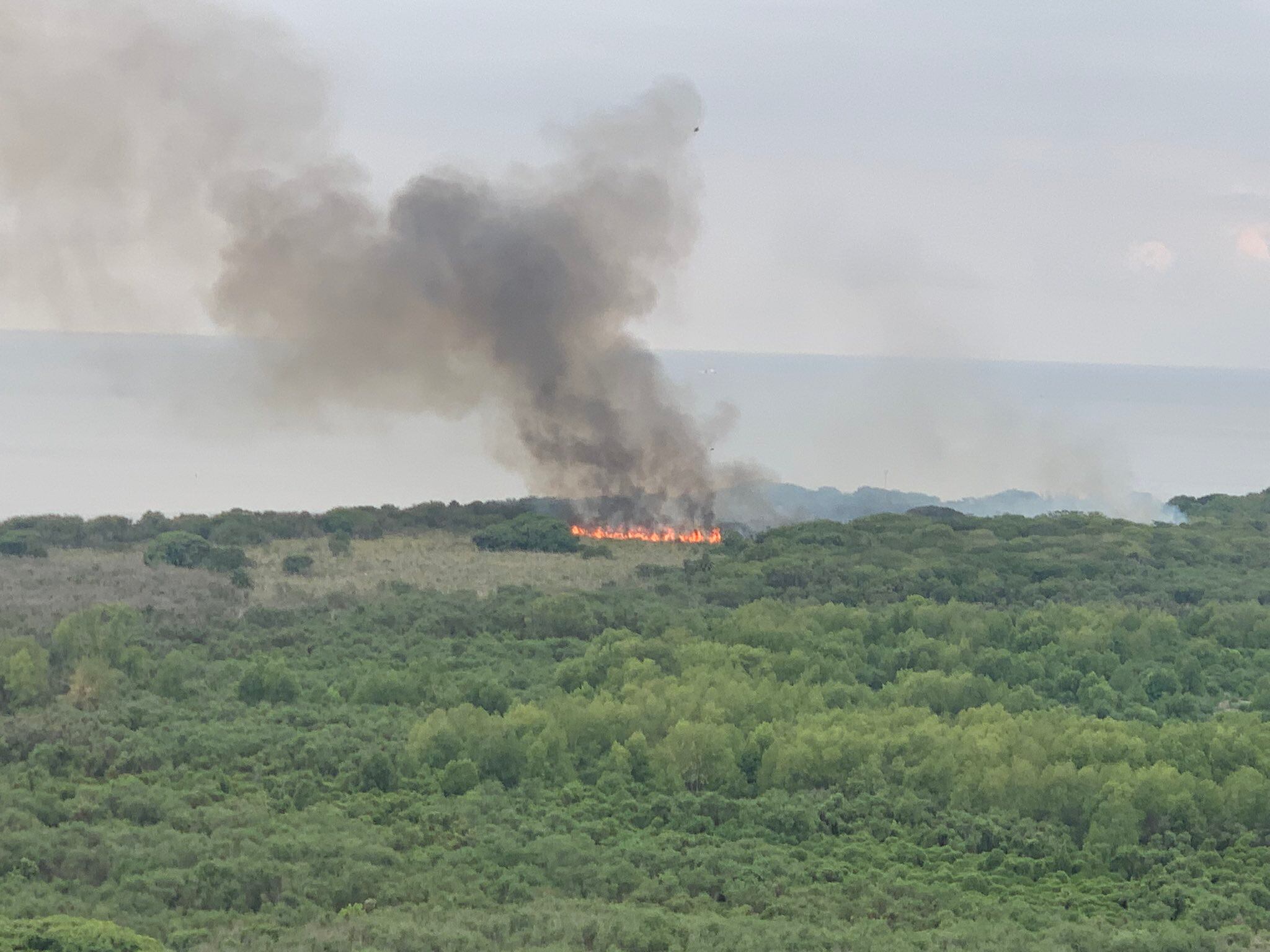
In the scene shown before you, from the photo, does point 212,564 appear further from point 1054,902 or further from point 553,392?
point 1054,902

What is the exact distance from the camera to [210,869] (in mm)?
22375

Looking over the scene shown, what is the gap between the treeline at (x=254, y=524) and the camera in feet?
184

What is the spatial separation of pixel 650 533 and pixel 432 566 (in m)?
11.1

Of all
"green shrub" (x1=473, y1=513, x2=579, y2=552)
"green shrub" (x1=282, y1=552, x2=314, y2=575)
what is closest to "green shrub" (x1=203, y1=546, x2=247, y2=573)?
"green shrub" (x1=282, y1=552, x2=314, y2=575)

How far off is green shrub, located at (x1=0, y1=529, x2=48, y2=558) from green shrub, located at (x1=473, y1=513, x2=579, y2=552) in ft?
45.3

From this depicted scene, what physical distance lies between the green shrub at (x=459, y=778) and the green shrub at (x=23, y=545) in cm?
2872

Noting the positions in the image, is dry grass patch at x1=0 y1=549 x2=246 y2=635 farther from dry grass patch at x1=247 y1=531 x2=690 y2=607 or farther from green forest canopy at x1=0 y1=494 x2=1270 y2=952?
dry grass patch at x1=247 y1=531 x2=690 y2=607

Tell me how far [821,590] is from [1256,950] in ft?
85.5

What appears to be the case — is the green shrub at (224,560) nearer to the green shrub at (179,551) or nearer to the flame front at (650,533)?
the green shrub at (179,551)

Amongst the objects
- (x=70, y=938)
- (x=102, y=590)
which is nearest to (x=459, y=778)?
(x=70, y=938)

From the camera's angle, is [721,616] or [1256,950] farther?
[721,616]

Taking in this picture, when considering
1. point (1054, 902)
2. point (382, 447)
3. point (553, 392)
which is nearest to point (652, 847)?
point (1054, 902)

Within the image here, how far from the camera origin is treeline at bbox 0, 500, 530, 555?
55.9 metres

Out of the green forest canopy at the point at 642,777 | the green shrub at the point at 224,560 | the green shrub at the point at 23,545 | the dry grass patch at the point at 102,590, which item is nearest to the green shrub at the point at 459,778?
the green forest canopy at the point at 642,777
